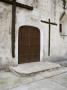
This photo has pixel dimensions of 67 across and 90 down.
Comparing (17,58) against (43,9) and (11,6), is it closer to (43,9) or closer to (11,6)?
(11,6)

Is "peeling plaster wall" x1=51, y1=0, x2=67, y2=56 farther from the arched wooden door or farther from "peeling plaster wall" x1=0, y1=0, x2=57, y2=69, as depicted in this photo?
the arched wooden door

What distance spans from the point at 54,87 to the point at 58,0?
5734 millimetres

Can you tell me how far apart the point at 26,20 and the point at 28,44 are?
3.73ft

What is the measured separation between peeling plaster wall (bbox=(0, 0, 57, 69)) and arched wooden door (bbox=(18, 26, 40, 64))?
0.70 feet

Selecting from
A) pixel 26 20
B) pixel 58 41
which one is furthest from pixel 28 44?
pixel 58 41

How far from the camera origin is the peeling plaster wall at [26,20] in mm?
4727

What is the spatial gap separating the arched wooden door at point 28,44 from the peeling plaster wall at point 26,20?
0.70 feet

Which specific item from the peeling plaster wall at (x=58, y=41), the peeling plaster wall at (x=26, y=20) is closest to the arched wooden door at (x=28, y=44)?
the peeling plaster wall at (x=26, y=20)

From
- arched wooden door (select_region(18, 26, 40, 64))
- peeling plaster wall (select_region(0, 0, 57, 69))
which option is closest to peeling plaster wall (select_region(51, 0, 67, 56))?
peeling plaster wall (select_region(0, 0, 57, 69))

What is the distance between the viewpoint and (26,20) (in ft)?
18.0

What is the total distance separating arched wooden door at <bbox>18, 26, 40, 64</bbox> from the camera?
17.6 feet

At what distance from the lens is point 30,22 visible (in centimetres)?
568

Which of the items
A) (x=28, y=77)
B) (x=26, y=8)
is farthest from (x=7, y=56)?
(x=26, y=8)

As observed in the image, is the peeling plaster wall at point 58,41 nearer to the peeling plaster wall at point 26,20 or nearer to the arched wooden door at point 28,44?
the peeling plaster wall at point 26,20
